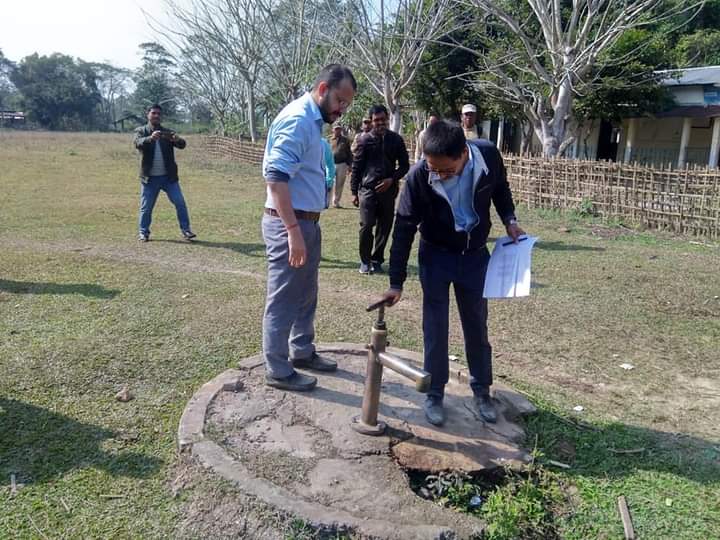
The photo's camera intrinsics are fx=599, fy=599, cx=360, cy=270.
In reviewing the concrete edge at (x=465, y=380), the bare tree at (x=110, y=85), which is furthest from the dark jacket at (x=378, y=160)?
the bare tree at (x=110, y=85)

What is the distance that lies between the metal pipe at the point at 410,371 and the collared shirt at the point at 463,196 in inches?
29.0

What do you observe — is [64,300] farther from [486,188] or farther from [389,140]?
[486,188]

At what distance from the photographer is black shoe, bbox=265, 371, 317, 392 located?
11.4ft

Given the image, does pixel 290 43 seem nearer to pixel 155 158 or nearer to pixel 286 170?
pixel 155 158

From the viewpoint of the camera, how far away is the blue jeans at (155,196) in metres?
7.92

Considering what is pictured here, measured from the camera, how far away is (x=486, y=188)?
307 centimetres

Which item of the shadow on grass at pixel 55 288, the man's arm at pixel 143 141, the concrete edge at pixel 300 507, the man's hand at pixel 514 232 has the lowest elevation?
the concrete edge at pixel 300 507

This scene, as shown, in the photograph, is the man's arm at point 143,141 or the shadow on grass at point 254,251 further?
the man's arm at point 143,141

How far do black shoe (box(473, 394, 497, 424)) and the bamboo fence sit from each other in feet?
24.8

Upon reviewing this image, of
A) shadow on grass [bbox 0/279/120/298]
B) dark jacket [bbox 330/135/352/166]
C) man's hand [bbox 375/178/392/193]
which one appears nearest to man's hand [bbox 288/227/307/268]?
shadow on grass [bbox 0/279/120/298]

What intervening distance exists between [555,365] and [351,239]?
493 cm

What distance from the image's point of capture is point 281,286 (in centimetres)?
331

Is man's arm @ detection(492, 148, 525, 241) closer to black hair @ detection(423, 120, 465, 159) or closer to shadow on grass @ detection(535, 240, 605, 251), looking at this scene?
black hair @ detection(423, 120, 465, 159)

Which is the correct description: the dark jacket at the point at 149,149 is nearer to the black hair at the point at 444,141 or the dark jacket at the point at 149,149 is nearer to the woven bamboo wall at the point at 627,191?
the black hair at the point at 444,141
